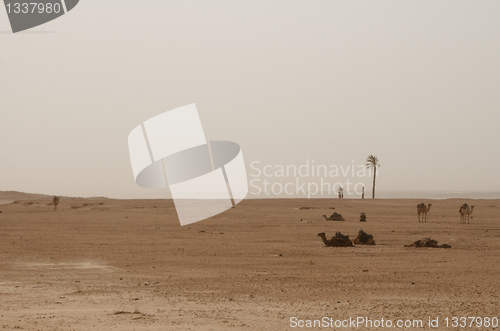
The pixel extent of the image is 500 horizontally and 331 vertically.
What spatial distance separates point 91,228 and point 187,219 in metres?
9.02

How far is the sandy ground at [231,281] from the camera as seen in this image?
9086 mm

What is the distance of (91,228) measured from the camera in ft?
93.8

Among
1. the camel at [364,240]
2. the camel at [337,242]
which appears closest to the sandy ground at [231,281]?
the camel at [337,242]

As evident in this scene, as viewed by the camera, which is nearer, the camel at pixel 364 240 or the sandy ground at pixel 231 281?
the sandy ground at pixel 231 281

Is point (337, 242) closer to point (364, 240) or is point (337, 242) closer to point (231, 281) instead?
point (364, 240)

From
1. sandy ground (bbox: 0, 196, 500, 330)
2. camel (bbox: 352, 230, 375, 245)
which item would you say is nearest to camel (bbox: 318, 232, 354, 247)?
sandy ground (bbox: 0, 196, 500, 330)

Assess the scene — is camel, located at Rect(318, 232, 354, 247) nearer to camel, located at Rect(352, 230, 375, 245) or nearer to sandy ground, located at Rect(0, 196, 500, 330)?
sandy ground, located at Rect(0, 196, 500, 330)

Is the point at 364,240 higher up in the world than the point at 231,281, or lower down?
lower down

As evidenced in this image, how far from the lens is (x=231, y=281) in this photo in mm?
12758

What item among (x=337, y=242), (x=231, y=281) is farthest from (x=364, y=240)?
(x=231, y=281)

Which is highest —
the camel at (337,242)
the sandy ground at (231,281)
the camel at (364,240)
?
the sandy ground at (231,281)

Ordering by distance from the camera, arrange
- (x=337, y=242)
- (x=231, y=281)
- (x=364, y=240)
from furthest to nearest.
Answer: (x=364, y=240) → (x=337, y=242) → (x=231, y=281)

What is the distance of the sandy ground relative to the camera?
9086 millimetres

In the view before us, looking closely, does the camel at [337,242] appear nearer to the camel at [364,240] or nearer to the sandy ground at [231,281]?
the sandy ground at [231,281]
